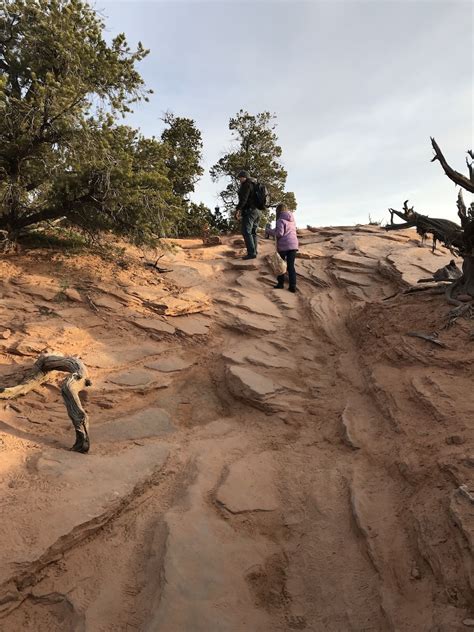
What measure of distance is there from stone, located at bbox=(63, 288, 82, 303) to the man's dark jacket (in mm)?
4383

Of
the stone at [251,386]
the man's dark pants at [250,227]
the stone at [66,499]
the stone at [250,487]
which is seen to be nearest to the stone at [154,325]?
the stone at [251,386]

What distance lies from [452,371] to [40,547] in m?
4.37

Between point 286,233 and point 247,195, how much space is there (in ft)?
6.65

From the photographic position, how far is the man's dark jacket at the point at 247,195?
33.3 feet

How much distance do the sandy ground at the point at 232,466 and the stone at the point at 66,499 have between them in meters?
0.02

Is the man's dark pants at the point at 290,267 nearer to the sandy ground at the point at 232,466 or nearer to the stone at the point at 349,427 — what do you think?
the sandy ground at the point at 232,466

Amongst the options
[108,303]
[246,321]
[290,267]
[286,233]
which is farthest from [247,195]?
[108,303]

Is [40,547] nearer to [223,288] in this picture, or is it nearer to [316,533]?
[316,533]

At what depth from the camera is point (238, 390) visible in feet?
18.8

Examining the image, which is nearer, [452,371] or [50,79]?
[452,371]

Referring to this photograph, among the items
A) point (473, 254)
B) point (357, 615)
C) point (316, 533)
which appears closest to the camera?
point (357, 615)

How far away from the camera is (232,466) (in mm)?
4410

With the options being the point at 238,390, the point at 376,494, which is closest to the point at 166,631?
the point at 376,494

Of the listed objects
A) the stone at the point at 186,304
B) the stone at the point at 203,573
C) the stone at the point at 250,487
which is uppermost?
the stone at the point at 186,304
